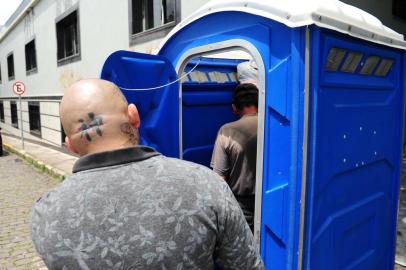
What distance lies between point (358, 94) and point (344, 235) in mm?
981

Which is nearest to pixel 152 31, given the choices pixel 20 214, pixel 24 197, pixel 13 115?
pixel 20 214

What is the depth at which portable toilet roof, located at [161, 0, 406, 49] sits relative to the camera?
1966 mm

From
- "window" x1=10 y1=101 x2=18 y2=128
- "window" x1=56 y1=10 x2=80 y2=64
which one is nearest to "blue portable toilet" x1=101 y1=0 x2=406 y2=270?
"window" x1=56 y1=10 x2=80 y2=64

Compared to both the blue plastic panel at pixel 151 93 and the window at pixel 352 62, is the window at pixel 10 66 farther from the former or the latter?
the window at pixel 352 62

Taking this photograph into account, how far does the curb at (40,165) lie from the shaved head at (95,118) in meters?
7.56

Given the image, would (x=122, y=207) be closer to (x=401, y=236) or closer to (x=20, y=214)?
(x=401, y=236)

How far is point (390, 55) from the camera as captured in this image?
2740mm

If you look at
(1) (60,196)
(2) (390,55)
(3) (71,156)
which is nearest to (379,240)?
(2) (390,55)

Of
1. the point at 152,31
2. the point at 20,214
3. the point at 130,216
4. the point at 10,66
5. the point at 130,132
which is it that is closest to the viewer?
the point at 130,216

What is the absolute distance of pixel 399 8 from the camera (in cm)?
751

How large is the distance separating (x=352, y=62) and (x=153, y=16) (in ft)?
17.2

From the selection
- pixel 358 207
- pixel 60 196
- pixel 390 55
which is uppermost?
pixel 390 55

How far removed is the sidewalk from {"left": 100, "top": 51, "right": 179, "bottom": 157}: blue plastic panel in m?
6.30

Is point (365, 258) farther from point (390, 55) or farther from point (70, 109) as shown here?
point (70, 109)
